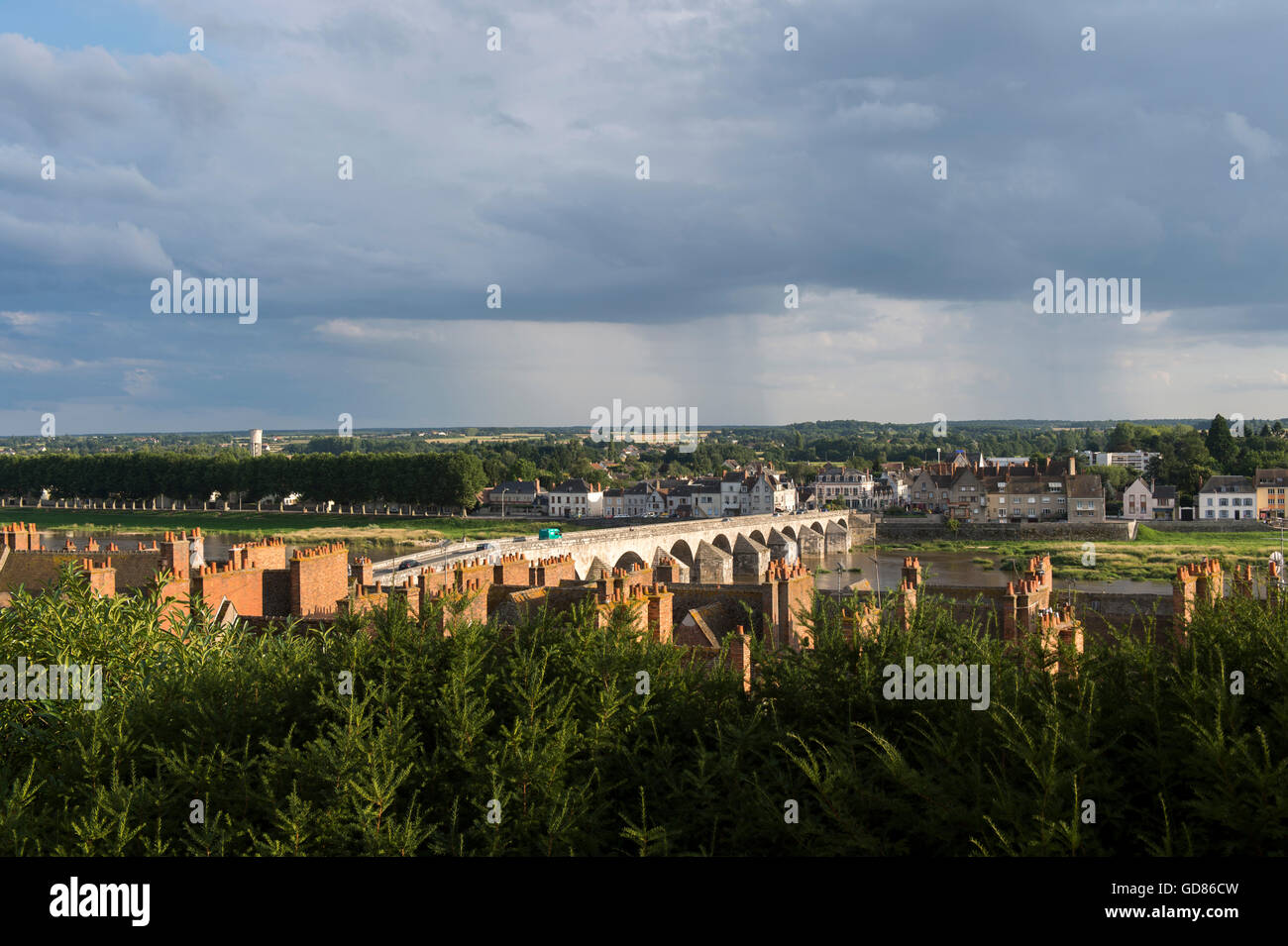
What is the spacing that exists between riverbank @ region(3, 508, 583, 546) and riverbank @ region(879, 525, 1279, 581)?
44765 millimetres

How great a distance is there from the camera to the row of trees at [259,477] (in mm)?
129125

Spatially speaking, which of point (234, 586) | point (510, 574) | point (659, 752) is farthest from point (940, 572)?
point (659, 752)

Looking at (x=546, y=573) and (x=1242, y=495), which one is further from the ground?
(x=546, y=573)

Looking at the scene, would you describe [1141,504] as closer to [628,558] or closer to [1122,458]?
[628,558]

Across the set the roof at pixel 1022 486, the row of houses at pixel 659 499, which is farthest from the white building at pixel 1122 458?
the row of houses at pixel 659 499

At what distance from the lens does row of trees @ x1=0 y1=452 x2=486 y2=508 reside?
12912 cm

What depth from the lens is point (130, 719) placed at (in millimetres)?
9188

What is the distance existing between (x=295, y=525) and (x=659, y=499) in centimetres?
4766

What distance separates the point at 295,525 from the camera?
118 m

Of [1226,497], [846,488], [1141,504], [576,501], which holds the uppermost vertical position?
[846,488]

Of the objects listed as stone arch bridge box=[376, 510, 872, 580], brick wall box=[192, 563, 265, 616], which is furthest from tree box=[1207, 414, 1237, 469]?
brick wall box=[192, 563, 265, 616]

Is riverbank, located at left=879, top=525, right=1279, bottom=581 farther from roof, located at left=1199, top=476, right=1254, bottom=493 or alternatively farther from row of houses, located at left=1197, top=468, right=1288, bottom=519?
roof, located at left=1199, top=476, right=1254, bottom=493
